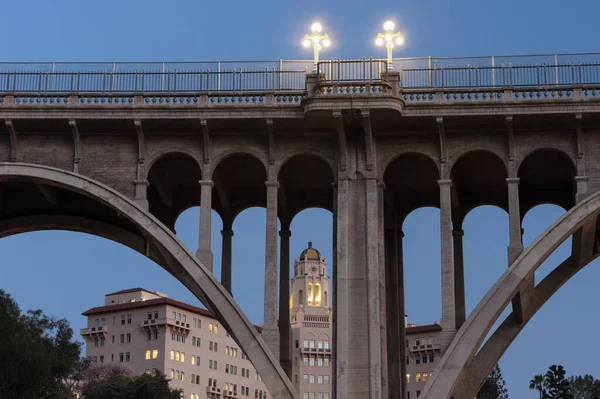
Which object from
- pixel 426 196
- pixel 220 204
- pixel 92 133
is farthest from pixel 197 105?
pixel 426 196

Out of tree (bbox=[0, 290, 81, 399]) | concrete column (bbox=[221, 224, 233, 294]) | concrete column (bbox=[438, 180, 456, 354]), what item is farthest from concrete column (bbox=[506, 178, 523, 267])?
tree (bbox=[0, 290, 81, 399])

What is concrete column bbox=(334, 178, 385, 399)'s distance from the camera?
40625mm

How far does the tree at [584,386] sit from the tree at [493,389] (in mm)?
12865

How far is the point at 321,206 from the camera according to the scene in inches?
2028

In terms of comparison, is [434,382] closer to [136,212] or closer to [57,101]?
[136,212]

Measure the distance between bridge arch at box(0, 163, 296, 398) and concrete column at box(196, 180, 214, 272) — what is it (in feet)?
2.13

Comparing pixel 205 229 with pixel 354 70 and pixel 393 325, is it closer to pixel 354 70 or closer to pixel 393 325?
pixel 354 70

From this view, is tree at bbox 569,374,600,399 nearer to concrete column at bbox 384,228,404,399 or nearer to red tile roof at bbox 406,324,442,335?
red tile roof at bbox 406,324,442,335

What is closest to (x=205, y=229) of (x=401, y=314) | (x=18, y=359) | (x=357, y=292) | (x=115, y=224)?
(x=357, y=292)

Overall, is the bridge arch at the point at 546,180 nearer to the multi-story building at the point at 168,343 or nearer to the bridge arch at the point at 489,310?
the bridge arch at the point at 489,310

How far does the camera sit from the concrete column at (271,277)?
4141cm

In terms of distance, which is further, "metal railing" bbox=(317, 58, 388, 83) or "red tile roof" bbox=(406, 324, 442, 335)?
"red tile roof" bbox=(406, 324, 442, 335)

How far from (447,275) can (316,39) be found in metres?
11.4

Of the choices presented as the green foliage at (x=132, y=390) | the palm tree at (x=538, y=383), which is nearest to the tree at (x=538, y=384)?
the palm tree at (x=538, y=383)
